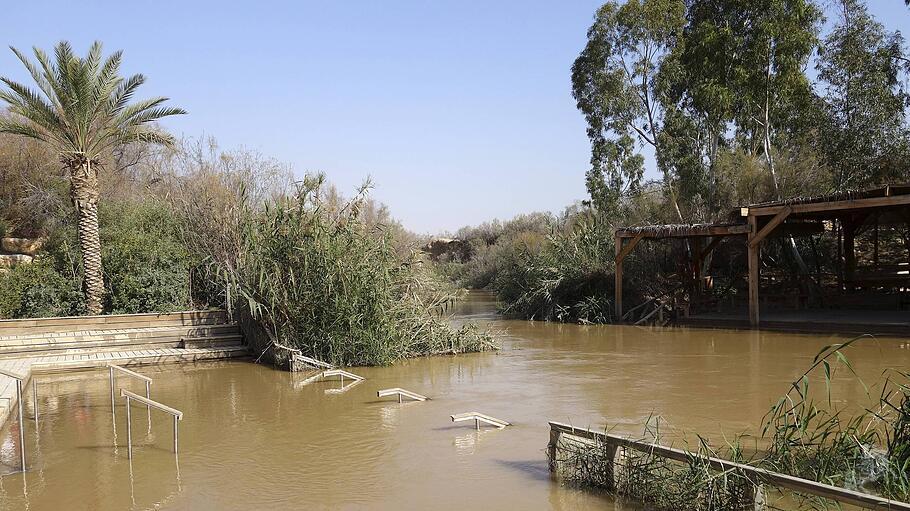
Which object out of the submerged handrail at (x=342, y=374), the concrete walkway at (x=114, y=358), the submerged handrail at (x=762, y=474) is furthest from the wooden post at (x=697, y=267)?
the submerged handrail at (x=762, y=474)

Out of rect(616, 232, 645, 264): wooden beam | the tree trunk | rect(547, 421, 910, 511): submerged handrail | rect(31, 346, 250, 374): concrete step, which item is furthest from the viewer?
rect(616, 232, 645, 264): wooden beam

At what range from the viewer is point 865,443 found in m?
5.87

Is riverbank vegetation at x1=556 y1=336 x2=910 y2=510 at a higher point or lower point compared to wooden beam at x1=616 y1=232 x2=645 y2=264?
lower

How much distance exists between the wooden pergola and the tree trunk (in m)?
13.8

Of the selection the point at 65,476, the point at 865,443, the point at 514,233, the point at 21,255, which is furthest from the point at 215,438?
the point at 514,233

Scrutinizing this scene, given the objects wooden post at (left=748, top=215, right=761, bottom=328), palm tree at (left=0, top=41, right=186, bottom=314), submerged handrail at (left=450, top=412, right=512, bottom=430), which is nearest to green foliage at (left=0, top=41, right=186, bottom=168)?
palm tree at (left=0, top=41, right=186, bottom=314)

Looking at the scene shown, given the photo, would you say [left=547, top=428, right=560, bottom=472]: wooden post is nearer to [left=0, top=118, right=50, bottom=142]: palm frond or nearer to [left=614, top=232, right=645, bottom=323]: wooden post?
[left=0, top=118, right=50, bottom=142]: palm frond

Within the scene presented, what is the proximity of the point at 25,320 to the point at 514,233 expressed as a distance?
32.4m

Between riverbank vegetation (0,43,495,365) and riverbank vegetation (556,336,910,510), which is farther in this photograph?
riverbank vegetation (0,43,495,365)

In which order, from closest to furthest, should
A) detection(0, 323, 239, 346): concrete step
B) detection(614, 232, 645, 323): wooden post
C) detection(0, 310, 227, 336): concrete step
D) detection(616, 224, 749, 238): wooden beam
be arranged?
detection(0, 323, 239, 346): concrete step < detection(0, 310, 227, 336): concrete step < detection(616, 224, 749, 238): wooden beam < detection(614, 232, 645, 323): wooden post

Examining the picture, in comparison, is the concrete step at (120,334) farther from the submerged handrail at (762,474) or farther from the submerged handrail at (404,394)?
the submerged handrail at (762,474)

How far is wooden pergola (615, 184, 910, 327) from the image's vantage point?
1639 cm

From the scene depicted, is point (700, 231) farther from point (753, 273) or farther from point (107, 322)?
point (107, 322)

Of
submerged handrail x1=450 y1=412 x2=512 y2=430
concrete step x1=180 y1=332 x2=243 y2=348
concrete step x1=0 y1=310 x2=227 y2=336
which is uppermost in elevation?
concrete step x1=0 y1=310 x2=227 y2=336
